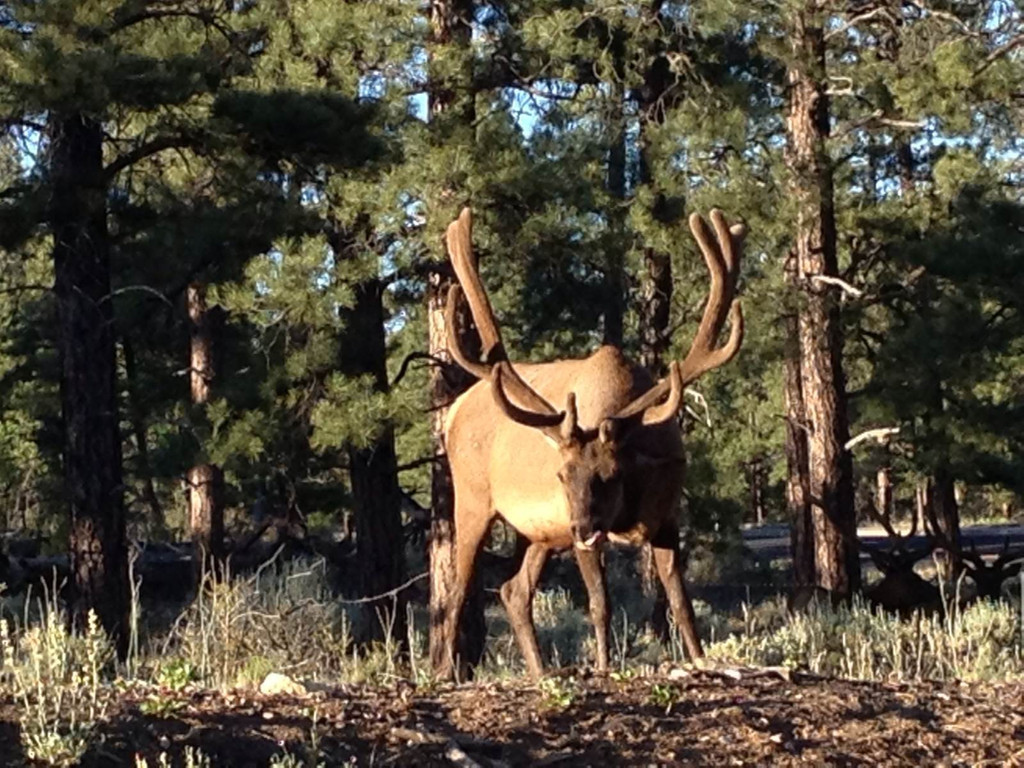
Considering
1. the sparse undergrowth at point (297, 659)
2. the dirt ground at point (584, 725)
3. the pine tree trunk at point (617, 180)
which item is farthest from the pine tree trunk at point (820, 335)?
the dirt ground at point (584, 725)

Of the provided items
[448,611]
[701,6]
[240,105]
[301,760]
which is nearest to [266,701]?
[301,760]

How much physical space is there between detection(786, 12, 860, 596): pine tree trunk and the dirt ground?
10.8 meters

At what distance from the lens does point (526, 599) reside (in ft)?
33.6

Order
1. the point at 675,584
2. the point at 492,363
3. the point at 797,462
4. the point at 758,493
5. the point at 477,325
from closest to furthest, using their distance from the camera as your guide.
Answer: the point at 675,584, the point at 477,325, the point at 492,363, the point at 797,462, the point at 758,493

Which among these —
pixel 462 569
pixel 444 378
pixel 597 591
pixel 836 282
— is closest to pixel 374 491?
pixel 444 378

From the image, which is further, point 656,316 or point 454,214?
point 656,316

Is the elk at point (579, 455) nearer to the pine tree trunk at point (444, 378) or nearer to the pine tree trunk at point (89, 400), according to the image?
the pine tree trunk at point (444, 378)

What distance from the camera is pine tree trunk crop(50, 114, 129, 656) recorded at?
15375 mm

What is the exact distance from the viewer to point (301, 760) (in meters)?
6.14

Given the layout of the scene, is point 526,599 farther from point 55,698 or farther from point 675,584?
point 55,698

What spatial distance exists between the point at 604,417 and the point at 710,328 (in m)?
0.74

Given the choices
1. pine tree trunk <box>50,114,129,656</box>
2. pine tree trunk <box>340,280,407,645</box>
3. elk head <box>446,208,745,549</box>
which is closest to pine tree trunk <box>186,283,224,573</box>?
pine tree trunk <box>340,280,407,645</box>

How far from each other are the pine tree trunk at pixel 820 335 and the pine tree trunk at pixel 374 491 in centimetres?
418

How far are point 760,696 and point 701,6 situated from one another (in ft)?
39.1
